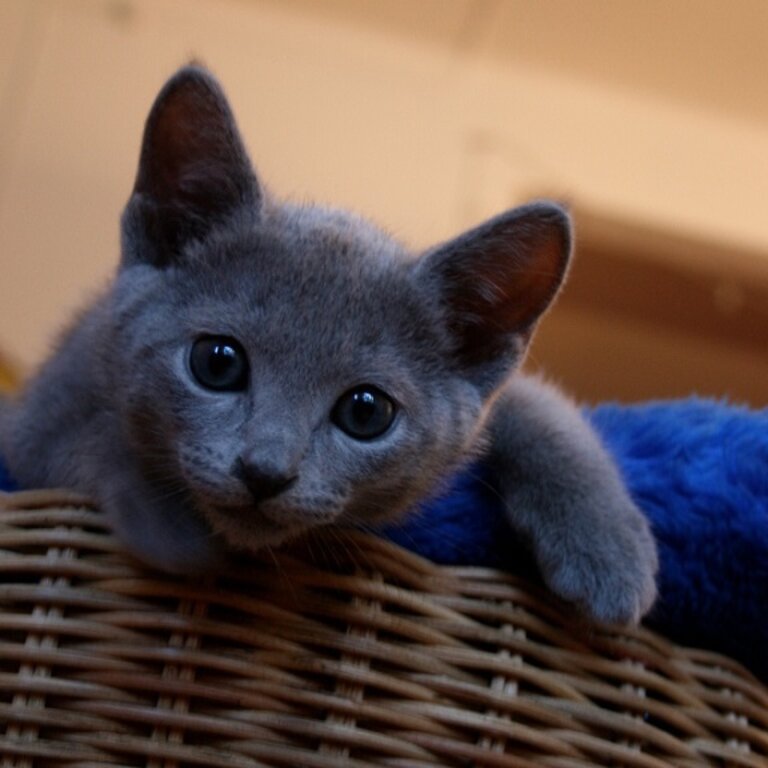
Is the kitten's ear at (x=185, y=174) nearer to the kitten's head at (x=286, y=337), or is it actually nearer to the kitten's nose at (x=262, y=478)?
the kitten's head at (x=286, y=337)

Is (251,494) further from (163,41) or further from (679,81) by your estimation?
(679,81)

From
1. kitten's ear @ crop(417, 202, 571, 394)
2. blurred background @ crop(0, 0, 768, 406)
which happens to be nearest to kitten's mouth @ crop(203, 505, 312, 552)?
kitten's ear @ crop(417, 202, 571, 394)

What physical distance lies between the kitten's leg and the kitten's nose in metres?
0.22

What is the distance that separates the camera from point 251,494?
26.3 inches

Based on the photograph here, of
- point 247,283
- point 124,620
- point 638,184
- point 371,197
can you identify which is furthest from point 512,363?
point 638,184

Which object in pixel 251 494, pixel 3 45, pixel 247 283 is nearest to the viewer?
pixel 251 494

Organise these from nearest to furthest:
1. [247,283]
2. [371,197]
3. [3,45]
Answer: [247,283]
[3,45]
[371,197]

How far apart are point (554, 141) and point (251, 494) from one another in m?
2.23

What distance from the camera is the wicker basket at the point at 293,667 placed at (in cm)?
66

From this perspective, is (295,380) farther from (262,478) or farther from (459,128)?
(459,128)

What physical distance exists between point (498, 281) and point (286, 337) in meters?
0.19

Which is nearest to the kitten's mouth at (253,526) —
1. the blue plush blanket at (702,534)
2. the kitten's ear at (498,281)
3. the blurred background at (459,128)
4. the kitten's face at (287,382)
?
the kitten's face at (287,382)

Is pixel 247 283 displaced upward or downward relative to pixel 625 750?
upward

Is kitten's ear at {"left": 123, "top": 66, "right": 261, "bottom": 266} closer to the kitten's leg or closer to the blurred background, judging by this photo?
the kitten's leg
